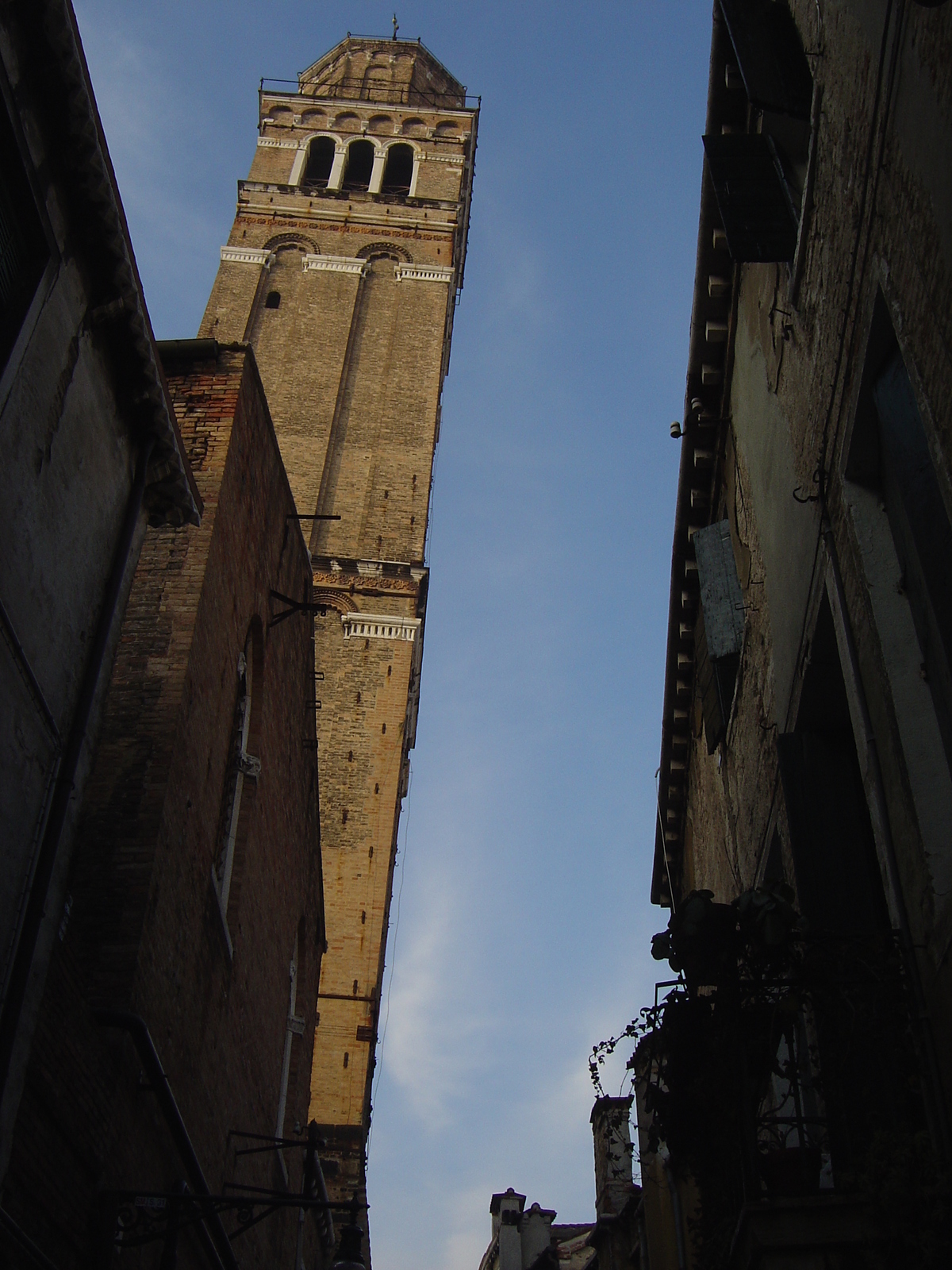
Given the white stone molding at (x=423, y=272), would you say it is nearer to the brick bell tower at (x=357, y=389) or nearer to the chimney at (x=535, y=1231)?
the brick bell tower at (x=357, y=389)

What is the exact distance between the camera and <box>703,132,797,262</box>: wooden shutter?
7.11m

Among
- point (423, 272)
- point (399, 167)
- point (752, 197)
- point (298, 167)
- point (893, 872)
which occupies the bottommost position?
point (893, 872)

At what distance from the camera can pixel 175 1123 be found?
705cm

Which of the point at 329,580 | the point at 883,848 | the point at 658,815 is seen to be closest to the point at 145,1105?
the point at 883,848

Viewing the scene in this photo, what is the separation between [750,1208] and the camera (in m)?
4.57

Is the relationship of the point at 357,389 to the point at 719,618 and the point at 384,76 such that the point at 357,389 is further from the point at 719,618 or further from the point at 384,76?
the point at 719,618

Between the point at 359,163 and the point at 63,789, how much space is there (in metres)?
36.3

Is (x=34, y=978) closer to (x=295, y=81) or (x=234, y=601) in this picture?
(x=234, y=601)

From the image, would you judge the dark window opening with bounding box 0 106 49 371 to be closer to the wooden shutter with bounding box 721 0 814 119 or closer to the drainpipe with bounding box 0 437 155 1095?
the drainpipe with bounding box 0 437 155 1095

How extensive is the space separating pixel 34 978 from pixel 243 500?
15.8ft

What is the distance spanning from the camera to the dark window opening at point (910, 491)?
490 centimetres

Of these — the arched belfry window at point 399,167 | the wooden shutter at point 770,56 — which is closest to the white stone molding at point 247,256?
the arched belfry window at point 399,167

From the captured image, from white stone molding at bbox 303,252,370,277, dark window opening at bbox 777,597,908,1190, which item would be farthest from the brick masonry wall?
white stone molding at bbox 303,252,370,277

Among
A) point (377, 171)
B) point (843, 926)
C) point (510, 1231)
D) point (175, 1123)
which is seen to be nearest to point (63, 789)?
point (175, 1123)
